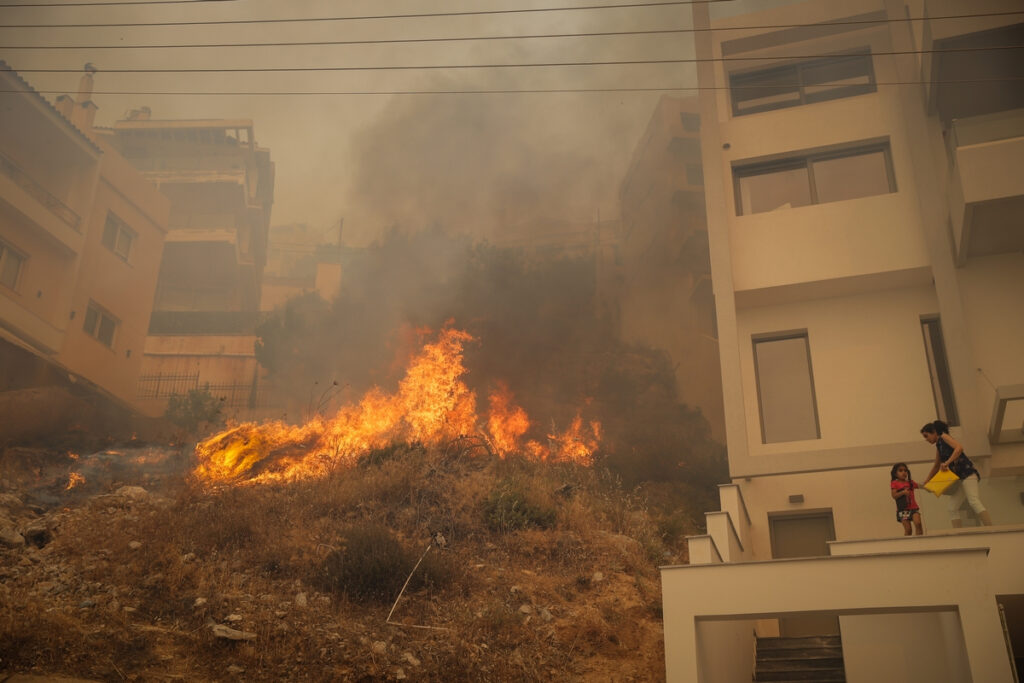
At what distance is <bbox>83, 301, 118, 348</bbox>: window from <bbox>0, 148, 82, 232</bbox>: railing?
2.82 meters

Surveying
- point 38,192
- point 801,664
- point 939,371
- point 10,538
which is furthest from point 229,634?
point 38,192

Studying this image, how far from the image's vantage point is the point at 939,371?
13531mm

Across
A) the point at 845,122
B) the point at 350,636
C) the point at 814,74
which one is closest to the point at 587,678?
the point at 350,636

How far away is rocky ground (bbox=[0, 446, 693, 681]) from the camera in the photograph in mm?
10391

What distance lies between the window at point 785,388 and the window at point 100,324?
2178 centimetres

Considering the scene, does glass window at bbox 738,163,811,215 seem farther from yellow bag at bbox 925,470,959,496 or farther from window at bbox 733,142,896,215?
yellow bag at bbox 925,470,959,496

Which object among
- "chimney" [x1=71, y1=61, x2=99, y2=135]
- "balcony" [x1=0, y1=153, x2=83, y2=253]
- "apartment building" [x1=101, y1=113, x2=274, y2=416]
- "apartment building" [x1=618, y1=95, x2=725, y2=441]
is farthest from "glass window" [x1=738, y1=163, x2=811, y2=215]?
"chimney" [x1=71, y1=61, x2=99, y2=135]

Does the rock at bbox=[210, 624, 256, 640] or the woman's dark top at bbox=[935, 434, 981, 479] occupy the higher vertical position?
the woman's dark top at bbox=[935, 434, 981, 479]

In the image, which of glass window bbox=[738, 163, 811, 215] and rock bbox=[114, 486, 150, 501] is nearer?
rock bbox=[114, 486, 150, 501]

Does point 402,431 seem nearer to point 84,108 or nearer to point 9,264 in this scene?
point 9,264

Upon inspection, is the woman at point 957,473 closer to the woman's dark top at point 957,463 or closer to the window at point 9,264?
the woman's dark top at point 957,463

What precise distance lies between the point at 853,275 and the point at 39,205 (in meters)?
22.9

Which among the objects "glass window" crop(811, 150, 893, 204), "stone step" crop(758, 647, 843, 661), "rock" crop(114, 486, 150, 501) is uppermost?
"glass window" crop(811, 150, 893, 204)

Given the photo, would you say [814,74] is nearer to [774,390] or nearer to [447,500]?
[774,390]
